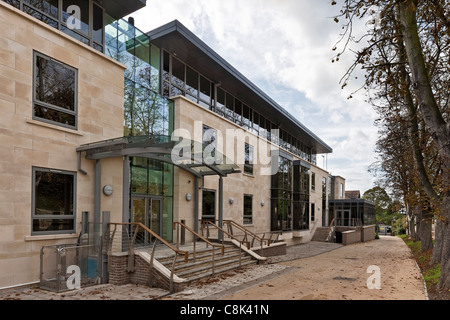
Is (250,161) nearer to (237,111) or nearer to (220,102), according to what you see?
(237,111)

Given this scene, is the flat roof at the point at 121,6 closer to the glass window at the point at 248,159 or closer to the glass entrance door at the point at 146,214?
the glass entrance door at the point at 146,214

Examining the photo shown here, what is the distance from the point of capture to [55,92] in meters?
9.24

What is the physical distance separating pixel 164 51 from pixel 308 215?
1914 cm

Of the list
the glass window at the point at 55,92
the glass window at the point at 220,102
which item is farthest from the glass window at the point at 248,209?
the glass window at the point at 55,92

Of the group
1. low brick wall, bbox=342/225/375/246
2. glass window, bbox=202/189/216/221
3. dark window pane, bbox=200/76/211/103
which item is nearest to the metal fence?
glass window, bbox=202/189/216/221

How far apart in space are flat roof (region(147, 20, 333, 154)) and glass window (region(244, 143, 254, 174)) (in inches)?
114

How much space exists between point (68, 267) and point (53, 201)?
1.73 meters

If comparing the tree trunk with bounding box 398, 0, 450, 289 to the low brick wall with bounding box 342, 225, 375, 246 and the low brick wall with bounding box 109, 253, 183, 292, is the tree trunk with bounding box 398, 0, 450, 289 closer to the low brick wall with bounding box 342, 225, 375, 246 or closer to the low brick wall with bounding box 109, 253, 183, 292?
the low brick wall with bounding box 109, 253, 183, 292

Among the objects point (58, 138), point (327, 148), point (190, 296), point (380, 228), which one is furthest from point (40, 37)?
point (380, 228)

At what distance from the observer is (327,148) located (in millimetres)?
35500

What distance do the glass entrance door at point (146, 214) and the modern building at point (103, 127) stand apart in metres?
0.04

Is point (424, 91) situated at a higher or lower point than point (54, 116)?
higher

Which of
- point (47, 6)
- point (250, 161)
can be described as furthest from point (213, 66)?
point (47, 6)

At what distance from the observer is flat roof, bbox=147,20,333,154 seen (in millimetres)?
13509
